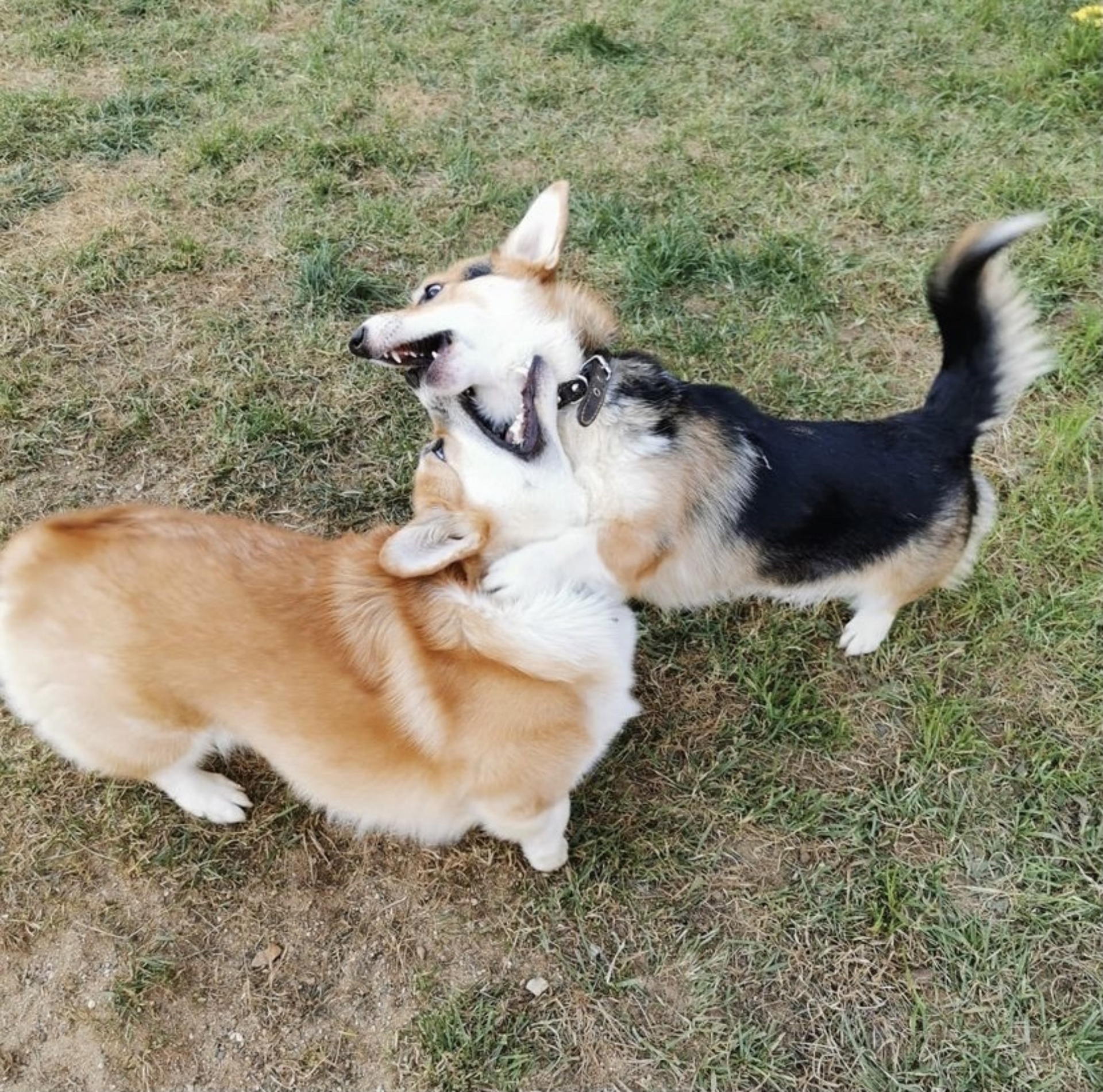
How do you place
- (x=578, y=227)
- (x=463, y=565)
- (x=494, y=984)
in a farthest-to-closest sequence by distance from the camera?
(x=578, y=227)
(x=494, y=984)
(x=463, y=565)

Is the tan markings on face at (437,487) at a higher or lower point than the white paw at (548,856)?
higher

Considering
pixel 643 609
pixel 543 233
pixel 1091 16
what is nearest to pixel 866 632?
pixel 643 609

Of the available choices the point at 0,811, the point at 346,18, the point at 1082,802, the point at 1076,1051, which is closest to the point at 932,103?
the point at 346,18

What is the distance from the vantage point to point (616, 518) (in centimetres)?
238

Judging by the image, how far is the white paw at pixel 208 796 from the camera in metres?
2.36

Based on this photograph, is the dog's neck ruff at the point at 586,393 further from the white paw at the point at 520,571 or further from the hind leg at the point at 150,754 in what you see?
the hind leg at the point at 150,754

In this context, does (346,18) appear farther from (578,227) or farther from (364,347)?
(364,347)

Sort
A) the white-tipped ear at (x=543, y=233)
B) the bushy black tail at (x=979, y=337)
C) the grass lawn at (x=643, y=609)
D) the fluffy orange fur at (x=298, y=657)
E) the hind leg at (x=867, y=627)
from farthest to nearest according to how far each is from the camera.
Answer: the hind leg at (x=867, y=627)
the white-tipped ear at (x=543, y=233)
the bushy black tail at (x=979, y=337)
the grass lawn at (x=643, y=609)
the fluffy orange fur at (x=298, y=657)

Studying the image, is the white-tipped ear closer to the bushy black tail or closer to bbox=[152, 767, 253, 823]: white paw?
the bushy black tail

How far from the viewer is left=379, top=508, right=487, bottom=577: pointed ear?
1881 millimetres

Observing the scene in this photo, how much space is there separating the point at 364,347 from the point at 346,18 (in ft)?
11.7

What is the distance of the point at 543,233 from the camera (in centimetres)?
258

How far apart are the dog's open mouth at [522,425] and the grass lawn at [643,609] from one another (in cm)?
86

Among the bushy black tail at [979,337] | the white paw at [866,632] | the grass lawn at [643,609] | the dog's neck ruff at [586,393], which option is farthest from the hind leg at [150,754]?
the bushy black tail at [979,337]
